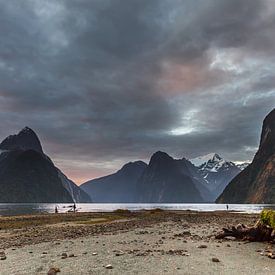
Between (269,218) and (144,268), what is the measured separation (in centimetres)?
1262

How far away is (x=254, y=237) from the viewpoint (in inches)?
966

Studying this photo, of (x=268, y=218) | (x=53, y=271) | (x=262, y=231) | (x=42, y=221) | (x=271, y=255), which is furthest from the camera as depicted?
(x=42, y=221)

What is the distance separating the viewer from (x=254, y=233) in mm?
24719

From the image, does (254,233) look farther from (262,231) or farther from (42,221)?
(42,221)

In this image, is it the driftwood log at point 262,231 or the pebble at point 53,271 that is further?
the driftwood log at point 262,231

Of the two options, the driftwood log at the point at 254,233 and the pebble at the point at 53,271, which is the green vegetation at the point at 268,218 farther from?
the pebble at the point at 53,271

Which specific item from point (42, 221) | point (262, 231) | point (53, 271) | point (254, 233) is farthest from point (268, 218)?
point (42, 221)

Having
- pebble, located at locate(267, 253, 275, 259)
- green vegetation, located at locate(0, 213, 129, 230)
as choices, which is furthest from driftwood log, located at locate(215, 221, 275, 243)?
green vegetation, located at locate(0, 213, 129, 230)

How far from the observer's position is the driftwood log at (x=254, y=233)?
24.2 metres

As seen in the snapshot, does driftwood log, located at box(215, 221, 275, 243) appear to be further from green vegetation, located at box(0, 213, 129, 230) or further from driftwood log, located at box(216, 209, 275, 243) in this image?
green vegetation, located at box(0, 213, 129, 230)

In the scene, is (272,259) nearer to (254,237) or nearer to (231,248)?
(231,248)

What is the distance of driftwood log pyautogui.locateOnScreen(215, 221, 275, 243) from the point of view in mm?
24156

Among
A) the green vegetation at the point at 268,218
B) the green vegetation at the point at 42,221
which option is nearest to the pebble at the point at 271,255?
the green vegetation at the point at 268,218

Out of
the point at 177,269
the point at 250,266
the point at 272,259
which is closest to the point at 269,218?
the point at 272,259
